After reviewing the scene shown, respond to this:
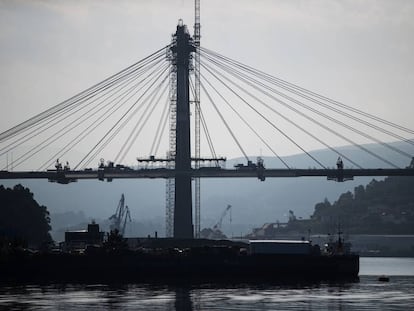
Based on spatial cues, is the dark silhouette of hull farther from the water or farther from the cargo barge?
the water

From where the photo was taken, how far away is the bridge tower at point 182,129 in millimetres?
173875

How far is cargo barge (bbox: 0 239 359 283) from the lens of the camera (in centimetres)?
15238

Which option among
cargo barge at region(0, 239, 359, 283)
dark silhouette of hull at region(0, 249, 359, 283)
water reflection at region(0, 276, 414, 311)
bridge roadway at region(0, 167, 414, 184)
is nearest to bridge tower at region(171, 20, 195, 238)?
bridge roadway at region(0, 167, 414, 184)

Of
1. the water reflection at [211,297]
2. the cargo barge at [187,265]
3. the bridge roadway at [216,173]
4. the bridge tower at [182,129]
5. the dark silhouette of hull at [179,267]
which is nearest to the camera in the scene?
the water reflection at [211,297]

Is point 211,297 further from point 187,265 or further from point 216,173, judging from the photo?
point 216,173

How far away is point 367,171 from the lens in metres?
182

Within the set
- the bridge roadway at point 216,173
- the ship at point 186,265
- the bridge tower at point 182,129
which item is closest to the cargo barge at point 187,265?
the ship at point 186,265

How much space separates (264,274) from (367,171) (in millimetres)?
33511

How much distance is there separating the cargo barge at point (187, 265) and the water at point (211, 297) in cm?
1746

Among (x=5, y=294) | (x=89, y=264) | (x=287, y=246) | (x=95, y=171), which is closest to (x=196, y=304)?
(x=5, y=294)

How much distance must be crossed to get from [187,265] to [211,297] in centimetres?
4584

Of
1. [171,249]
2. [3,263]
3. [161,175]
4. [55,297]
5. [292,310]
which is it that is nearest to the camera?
[292,310]

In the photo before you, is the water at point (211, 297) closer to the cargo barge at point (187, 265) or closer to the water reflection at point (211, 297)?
the water reflection at point (211, 297)

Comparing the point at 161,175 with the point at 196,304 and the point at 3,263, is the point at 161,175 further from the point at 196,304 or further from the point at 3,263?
the point at 196,304
